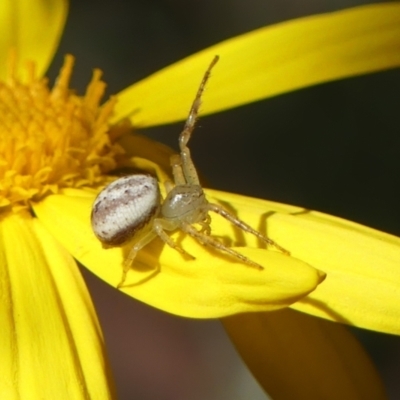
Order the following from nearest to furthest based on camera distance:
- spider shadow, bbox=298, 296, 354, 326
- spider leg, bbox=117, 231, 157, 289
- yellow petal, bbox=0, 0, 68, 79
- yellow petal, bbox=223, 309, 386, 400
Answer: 1. spider shadow, bbox=298, 296, 354, 326
2. spider leg, bbox=117, 231, 157, 289
3. yellow petal, bbox=223, 309, 386, 400
4. yellow petal, bbox=0, 0, 68, 79

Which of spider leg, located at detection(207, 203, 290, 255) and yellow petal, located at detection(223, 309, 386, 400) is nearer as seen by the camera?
spider leg, located at detection(207, 203, 290, 255)

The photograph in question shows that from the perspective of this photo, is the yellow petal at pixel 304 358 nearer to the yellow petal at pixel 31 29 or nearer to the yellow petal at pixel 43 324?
the yellow petal at pixel 43 324

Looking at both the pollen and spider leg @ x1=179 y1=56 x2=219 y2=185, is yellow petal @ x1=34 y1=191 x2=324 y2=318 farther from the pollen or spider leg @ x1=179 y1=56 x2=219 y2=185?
spider leg @ x1=179 y1=56 x2=219 y2=185

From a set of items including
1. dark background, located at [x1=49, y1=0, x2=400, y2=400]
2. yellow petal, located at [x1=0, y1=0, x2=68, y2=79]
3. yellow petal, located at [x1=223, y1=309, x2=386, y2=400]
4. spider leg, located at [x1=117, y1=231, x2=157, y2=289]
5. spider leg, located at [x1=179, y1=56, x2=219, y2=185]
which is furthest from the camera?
dark background, located at [x1=49, y1=0, x2=400, y2=400]

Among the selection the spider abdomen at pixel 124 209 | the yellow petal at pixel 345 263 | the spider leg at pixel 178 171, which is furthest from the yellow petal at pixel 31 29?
the yellow petal at pixel 345 263

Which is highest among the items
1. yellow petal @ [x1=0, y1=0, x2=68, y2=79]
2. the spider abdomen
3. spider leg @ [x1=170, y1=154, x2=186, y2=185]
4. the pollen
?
yellow petal @ [x1=0, y1=0, x2=68, y2=79]

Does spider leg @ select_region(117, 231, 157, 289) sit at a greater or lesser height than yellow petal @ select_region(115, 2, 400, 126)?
lesser

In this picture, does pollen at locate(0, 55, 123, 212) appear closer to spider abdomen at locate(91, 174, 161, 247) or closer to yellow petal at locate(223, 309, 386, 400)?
spider abdomen at locate(91, 174, 161, 247)

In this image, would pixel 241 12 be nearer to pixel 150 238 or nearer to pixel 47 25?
pixel 47 25

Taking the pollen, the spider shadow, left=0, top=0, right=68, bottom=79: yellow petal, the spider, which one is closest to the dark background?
left=0, top=0, right=68, bottom=79: yellow petal
